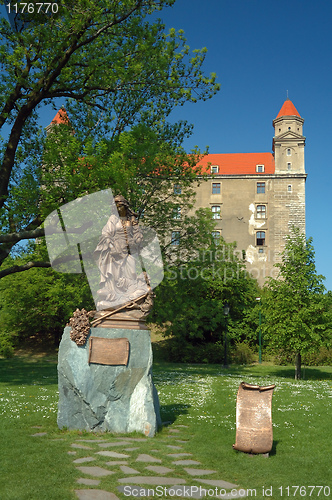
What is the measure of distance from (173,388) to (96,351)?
25.4 ft

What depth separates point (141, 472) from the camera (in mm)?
6664

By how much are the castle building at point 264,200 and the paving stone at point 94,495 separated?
59247mm

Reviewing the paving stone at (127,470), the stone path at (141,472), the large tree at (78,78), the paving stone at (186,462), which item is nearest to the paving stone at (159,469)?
the stone path at (141,472)

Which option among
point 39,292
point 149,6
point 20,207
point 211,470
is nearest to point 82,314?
point 211,470

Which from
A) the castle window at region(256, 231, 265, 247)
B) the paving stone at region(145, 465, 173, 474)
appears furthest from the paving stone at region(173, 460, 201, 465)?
the castle window at region(256, 231, 265, 247)

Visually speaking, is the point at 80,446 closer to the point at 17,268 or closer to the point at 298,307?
the point at 17,268

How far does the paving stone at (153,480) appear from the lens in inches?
244

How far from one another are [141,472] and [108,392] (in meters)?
3.25

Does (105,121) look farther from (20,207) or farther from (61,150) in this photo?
(20,207)

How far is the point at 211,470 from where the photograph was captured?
703 centimetres

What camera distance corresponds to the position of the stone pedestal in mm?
9734

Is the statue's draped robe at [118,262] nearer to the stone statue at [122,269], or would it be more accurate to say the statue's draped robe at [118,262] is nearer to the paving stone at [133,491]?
the stone statue at [122,269]

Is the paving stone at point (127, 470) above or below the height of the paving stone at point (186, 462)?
above

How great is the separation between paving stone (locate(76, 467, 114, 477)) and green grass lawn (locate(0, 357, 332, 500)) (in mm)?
146
